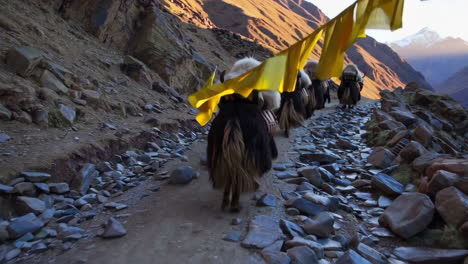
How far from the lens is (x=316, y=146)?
617 centimetres

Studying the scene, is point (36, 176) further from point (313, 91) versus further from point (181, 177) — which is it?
point (313, 91)

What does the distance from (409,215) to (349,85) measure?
872 cm

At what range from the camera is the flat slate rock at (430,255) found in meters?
2.45

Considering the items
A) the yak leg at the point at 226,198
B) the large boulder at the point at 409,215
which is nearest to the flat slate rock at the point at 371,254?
the large boulder at the point at 409,215

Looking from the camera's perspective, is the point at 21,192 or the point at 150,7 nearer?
the point at 21,192

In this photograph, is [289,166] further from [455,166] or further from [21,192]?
[21,192]

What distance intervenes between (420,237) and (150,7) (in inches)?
383

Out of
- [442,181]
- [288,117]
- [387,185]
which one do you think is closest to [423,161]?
[387,185]

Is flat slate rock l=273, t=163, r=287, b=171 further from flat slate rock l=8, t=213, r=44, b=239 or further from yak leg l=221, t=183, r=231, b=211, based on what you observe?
flat slate rock l=8, t=213, r=44, b=239

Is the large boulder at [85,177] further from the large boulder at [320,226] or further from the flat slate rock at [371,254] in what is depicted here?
the flat slate rock at [371,254]

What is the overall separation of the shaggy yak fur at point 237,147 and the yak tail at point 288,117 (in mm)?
3637

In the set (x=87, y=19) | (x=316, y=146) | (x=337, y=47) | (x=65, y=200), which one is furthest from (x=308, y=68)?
(x=65, y=200)

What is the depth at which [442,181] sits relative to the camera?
3.19m

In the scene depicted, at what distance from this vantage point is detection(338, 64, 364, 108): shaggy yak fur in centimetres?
1097
